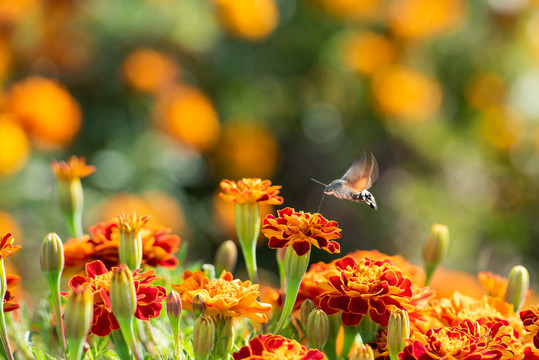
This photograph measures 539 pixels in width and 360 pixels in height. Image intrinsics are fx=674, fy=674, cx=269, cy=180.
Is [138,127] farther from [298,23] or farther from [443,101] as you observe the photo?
[443,101]

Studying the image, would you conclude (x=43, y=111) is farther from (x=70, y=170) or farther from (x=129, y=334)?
(x=129, y=334)

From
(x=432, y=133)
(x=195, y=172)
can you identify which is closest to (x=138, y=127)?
(x=195, y=172)

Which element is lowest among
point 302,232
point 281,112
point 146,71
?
point 281,112

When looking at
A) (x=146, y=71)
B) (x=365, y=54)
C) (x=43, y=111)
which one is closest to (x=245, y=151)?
(x=146, y=71)

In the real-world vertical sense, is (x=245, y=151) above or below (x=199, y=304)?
below

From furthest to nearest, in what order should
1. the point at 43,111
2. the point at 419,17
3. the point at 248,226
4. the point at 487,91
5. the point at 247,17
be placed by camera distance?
the point at 487,91, the point at 419,17, the point at 247,17, the point at 43,111, the point at 248,226

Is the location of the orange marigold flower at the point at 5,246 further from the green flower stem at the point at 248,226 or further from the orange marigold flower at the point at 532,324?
the orange marigold flower at the point at 532,324

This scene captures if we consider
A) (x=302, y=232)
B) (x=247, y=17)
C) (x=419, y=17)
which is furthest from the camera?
(x=419, y=17)
